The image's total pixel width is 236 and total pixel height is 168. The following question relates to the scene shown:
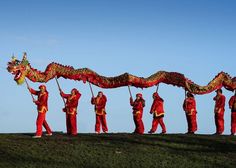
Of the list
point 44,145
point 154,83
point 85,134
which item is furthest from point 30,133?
point 154,83

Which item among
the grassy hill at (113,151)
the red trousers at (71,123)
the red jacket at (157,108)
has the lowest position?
the grassy hill at (113,151)

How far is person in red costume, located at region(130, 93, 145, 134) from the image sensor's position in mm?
25531

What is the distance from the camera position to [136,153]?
66.1 ft

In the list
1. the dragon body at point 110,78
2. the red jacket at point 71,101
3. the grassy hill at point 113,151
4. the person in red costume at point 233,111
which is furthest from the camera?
the person in red costume at point 233,111

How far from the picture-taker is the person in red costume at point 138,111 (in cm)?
2553

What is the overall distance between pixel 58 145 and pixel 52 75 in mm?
4339

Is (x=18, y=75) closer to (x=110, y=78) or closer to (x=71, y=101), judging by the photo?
(x=71, y=101)

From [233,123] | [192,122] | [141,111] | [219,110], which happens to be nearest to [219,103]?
[219,110]

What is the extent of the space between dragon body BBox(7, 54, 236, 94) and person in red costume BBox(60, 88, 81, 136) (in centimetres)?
109

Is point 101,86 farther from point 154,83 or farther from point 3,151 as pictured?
point 3,151

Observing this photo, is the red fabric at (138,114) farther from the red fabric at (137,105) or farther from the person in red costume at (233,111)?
the person in red costume at (233,111)

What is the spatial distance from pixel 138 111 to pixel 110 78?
6.43 ft

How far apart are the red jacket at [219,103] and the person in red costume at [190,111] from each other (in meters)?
1.01

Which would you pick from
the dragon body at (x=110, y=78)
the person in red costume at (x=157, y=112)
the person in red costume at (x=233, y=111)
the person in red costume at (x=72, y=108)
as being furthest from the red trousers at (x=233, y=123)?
the person in red costume at (x=72, y=108)
